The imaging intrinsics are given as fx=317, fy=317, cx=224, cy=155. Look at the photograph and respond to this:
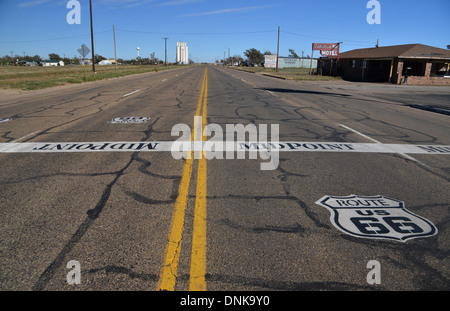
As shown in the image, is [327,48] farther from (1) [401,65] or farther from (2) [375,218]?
(2) [375,218]

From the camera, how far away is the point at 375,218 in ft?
12.2

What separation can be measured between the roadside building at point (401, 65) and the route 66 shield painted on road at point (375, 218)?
113ft

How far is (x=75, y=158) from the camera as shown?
5.71 m

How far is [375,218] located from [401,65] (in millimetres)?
36385

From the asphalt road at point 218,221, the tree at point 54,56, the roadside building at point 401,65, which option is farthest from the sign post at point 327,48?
the tree at point 54,56

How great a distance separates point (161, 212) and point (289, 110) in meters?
9.49

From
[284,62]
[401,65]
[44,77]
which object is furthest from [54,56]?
[401,65]

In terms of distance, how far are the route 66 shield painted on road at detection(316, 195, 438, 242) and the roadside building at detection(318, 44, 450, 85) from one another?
34.5m

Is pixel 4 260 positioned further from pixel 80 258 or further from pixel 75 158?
pixel 75 158

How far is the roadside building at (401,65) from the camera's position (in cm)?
3397

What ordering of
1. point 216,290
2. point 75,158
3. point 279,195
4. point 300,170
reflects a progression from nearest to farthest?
1. point 216,290
2. point 279,195
3. point 300,170
4. point 75,158

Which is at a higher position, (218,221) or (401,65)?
(401,65)

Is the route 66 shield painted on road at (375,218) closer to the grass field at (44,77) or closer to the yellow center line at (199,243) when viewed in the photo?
the yellow center line at (199,243)

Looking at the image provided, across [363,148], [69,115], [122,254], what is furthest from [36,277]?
[69,115]
